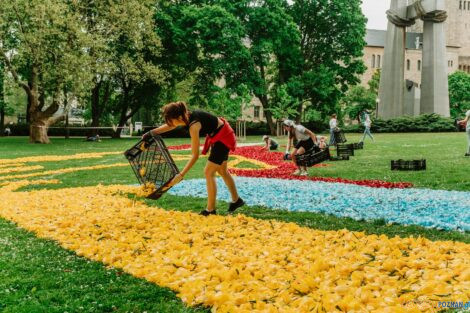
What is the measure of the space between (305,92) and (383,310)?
50.8 m

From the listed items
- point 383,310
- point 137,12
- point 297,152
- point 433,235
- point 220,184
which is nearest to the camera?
point 383,310

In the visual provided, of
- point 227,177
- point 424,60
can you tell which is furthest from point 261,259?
point 424,60

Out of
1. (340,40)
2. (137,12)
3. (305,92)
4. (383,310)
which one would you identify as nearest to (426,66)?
(340,40)

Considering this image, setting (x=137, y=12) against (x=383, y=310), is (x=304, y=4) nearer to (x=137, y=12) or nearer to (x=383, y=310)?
(x=137, y=12)

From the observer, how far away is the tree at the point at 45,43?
35.1 metres

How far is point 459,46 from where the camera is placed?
399 feet

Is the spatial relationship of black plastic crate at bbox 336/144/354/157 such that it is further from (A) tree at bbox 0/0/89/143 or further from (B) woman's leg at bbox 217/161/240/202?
(A) tree at bbox 0/0/89/143

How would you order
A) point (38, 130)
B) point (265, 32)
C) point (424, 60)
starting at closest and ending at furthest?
point (38, 130) → point (265, 32) → point (424, 60)

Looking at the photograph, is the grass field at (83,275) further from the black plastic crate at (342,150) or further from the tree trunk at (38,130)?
the tree trunk at (38,130)

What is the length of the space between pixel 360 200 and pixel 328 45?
4695 centimetres

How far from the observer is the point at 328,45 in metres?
54.7

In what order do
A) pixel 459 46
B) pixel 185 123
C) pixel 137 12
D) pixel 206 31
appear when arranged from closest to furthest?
pixel 185 123, pixel 137 12, pixel 206 31, pixel 459 46

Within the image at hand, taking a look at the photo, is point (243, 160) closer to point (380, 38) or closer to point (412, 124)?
point (412, 124)

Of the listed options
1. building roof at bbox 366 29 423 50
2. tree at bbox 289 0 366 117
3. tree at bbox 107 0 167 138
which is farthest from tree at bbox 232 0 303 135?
building roof at bbox 366 29 423 50
